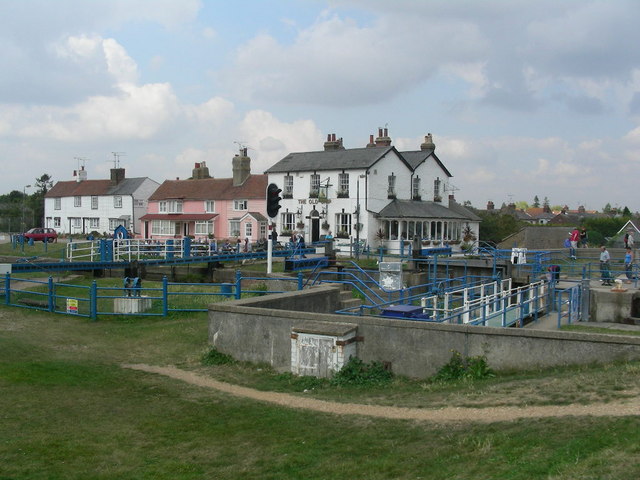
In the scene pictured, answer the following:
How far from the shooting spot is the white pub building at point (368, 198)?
4319 cm

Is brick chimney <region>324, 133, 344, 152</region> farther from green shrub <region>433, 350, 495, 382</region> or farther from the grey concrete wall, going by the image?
green shrub <region>433, 350, 495, 382</region>

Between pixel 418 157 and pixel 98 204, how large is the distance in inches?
1375

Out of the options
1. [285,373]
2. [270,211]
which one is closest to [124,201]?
[270,211]

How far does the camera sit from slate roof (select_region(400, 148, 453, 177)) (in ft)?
158

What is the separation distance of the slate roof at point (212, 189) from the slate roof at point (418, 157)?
11961 mm

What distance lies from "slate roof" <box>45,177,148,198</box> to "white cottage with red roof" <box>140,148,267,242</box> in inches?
202

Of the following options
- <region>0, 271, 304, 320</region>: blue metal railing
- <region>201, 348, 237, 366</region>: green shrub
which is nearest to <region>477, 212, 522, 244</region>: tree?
<region>0, 271, 304, 320</region>: blue metal railing

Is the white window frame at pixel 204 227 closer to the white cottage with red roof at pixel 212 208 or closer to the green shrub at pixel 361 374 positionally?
the white cottage with red roof at pixel 212 208

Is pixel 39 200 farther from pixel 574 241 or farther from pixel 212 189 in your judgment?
pixel 574 241

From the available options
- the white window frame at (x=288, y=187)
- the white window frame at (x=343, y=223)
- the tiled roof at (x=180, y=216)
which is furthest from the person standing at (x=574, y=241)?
the tiled roof at (x=180, y=216)

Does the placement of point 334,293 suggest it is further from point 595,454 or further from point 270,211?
point 595,454

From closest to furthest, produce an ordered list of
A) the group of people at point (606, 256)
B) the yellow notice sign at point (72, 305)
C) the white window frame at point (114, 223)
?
the yellow notice sign at point (72, 305)
the group of people at point (606, 256)
the white window frame at point (114, 223)

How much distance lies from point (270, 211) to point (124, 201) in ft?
149

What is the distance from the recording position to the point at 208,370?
13672 millimetres
